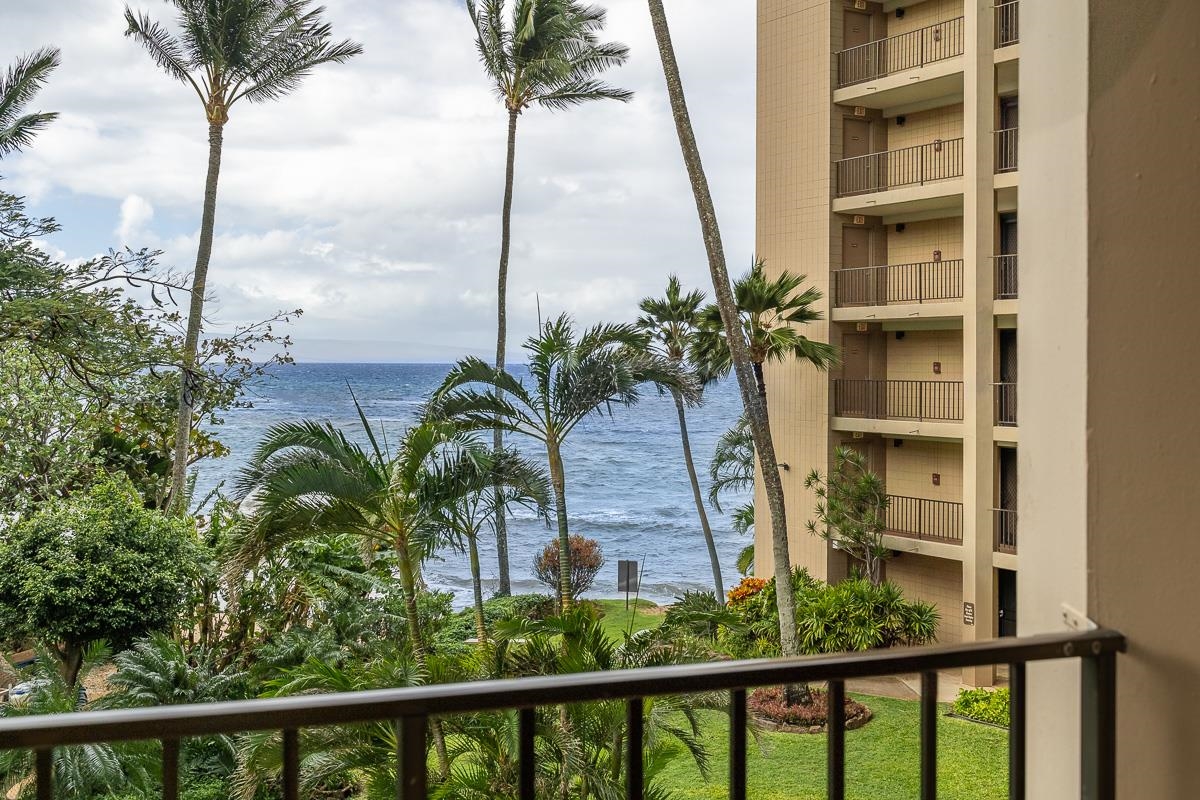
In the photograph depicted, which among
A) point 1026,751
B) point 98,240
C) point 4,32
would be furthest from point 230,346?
point 98,240

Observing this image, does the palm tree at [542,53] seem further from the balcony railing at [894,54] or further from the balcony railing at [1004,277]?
the balcony railing at [1004,277]

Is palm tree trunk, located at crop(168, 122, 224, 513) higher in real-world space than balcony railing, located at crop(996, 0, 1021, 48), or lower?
lower

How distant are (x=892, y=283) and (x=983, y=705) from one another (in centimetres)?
575

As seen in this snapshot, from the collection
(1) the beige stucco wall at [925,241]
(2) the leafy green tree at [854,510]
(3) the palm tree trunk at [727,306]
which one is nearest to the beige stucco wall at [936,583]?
(2) the leafy green tree at [854,510]

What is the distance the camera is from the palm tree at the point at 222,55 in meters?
12.1

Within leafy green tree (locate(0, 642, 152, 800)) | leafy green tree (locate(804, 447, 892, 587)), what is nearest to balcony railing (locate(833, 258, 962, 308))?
leafy green tree (locate(804, 447, 892, 587))

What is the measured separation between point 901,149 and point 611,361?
6.20m

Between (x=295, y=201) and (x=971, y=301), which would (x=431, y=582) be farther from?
(x=295, y=201)

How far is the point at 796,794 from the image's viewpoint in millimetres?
7512

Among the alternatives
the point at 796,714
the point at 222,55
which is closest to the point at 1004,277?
the point at 796,714

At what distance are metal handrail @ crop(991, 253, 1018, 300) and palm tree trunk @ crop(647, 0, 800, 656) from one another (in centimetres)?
368

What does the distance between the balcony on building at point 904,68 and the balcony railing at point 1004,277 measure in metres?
2.30

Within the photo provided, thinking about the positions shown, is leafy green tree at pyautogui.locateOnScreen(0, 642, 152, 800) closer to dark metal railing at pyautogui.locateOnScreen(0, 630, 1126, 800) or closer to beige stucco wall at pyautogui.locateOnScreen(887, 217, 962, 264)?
dark metal railing at pyautogui.locateOnScreen(0, 630, 1126, 800)

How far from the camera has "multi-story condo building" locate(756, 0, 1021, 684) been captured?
36.7 feet
